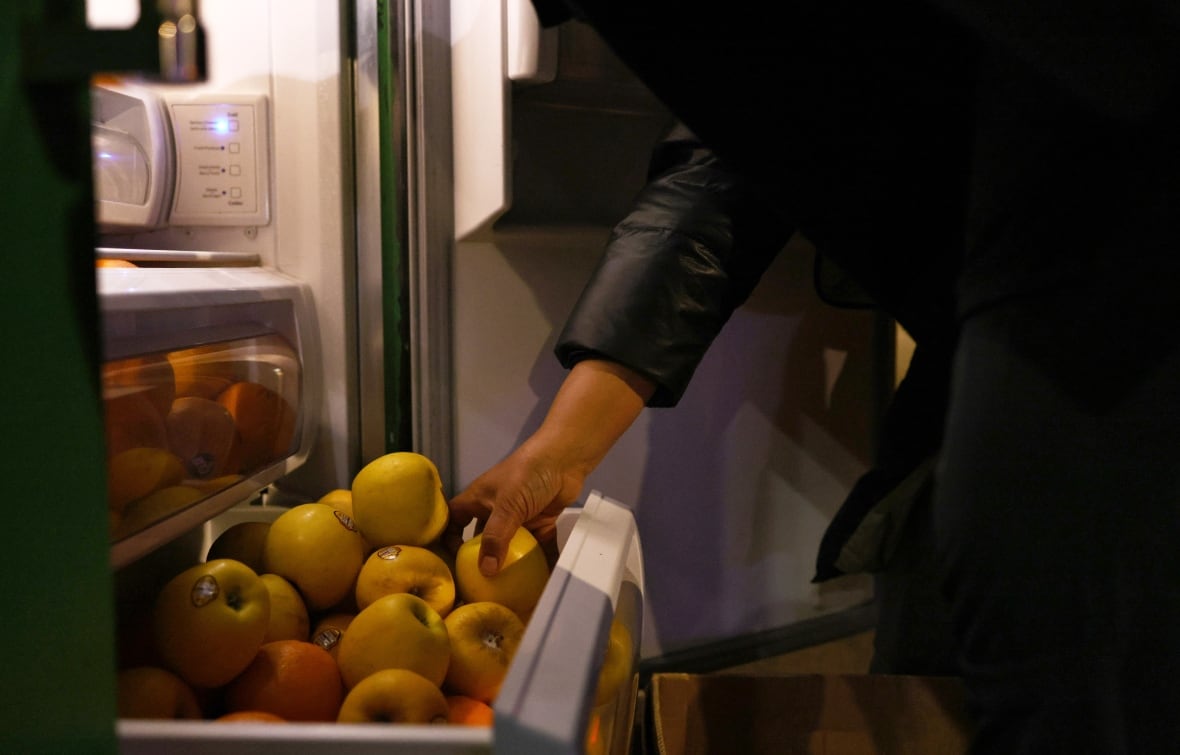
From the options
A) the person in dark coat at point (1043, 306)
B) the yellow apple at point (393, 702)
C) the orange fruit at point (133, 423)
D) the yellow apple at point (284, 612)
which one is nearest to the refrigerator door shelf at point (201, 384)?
the orange fruit at point (133, 423)

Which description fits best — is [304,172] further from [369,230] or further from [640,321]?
[640,321]

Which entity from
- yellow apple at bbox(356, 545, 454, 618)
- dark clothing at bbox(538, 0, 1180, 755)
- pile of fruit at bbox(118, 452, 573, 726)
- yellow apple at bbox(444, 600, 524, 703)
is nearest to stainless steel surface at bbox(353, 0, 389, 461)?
pile of fruit at bbox(118, 452, 573, 726)

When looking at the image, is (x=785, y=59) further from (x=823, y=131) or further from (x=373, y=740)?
(x=373, y=740)

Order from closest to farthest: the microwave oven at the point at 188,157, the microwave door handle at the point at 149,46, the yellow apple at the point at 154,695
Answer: the microwave door handle at the point at 149,46
the yellow apple at the point at 154,695
the microwave oven at the point at 188,157

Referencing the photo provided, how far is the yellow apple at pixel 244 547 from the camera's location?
3.07 ft

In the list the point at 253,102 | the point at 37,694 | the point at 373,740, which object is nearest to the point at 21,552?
the point at 37,694

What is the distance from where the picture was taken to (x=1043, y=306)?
487mm

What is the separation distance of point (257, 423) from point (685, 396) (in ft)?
2.30

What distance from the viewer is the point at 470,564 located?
0.89 metres

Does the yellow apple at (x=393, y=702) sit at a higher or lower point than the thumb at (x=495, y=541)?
lower

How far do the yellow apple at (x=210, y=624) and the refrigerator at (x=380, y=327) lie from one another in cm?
7

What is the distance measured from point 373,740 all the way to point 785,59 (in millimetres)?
566

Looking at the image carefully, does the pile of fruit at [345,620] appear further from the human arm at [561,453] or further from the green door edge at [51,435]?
the green door edge at [51,435]

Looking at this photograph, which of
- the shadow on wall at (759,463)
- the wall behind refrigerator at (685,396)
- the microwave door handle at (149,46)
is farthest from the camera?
the shadow on wall at (759,463)
